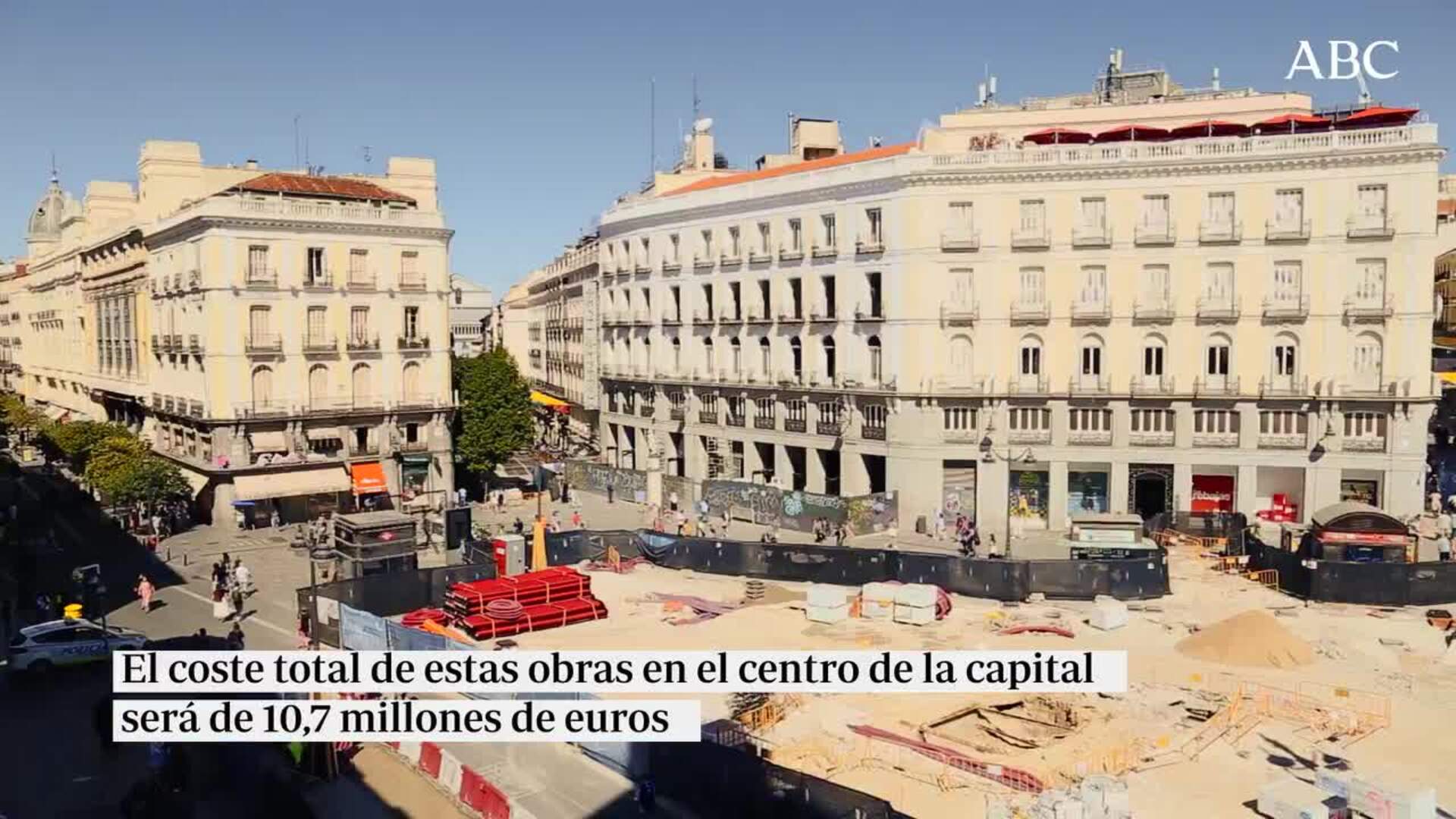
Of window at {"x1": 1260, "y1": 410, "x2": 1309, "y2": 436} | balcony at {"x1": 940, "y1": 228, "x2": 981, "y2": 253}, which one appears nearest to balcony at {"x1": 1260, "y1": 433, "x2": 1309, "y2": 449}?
window at {"x1": 1260, "y1": 410, "x2": 1309, "y2": 436}

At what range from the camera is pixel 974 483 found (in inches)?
2180

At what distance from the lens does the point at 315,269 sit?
188 ft

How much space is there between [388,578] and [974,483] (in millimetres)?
28503

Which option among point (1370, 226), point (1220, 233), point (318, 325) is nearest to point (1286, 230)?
point (1220, 233)

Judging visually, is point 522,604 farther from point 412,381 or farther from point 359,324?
point 359,324

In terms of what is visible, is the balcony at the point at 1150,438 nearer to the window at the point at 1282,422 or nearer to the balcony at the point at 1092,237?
the window at the point at 1282,422

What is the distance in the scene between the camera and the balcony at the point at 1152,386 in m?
52.6

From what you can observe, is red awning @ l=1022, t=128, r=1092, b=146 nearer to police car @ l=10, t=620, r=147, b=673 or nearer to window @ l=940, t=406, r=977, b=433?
window @ l=940, t=406, r=977, b=433

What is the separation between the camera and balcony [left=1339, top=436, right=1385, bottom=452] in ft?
165

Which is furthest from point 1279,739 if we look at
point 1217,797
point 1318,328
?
point 1318,328

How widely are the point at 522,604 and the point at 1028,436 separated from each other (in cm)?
2702

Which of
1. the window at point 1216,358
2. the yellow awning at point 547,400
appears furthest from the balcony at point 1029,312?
the yellow awning at point 547,400

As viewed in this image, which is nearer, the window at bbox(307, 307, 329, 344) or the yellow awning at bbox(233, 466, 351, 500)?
the yellow awning at bbox(233, 466, 351, 500)

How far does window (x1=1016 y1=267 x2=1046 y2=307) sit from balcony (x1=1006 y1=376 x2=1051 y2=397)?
3.41 m
